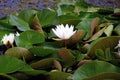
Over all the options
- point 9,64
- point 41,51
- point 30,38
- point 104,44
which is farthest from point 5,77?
point 104,44

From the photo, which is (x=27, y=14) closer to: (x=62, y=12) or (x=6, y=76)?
(x=62, y=12)

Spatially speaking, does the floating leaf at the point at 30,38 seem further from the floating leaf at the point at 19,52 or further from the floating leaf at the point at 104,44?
the floating leaf at the point at 104,44

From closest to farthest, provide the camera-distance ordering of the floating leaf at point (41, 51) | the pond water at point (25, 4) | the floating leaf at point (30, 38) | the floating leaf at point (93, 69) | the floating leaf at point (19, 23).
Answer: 1. the floating leaf at point (93, 69)
2. the floating leaf at point (41, 51)
3. the floating leaf at point (30, 38)
4. the floating leaf at point (19, 23)
5. the pond water at point (25, 4)

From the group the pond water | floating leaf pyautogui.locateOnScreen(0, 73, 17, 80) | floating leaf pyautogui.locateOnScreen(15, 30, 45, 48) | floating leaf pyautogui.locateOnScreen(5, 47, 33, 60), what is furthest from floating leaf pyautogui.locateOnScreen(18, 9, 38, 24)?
the pond water

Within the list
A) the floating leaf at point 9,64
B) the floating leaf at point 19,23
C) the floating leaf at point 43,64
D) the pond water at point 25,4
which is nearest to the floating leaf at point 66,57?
the floating leaf at point 43,64

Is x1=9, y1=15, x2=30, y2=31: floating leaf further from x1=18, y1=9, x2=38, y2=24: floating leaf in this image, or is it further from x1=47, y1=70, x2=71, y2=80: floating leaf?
x1=47, y1=70, x2=71, y2=80: floating leaf
